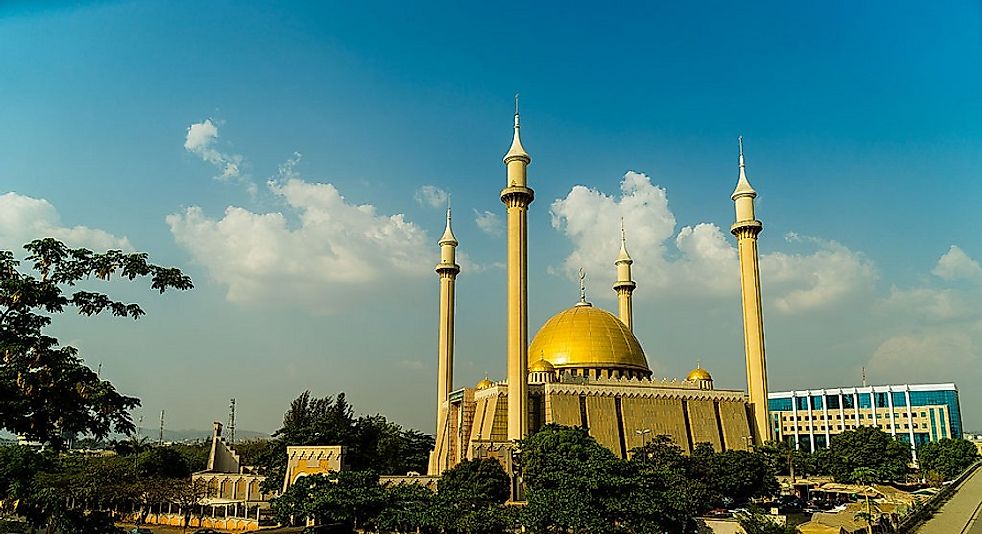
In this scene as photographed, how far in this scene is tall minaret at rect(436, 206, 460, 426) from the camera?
4694cm

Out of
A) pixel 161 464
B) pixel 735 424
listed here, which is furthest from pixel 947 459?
pixel 161 464

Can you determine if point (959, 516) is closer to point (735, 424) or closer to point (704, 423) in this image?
point (704, 423)

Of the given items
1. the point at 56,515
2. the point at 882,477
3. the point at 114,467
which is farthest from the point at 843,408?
the point at 56,515

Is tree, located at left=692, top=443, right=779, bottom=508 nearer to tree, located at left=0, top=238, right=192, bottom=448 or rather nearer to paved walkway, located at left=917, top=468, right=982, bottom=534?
paved walkway, located at left=917, top=468, right=982, bottom=534

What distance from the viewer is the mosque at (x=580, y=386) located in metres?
38.3

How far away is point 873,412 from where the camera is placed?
79.9 meters

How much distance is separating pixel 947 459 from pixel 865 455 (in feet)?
43.2

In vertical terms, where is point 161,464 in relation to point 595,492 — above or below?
above

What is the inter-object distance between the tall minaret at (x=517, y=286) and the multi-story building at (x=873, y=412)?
42.2 m

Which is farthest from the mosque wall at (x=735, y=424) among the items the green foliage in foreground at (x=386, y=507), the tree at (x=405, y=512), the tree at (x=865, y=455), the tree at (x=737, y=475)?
the tree at (x=405, y=512)

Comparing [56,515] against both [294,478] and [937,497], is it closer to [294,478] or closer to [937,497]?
[294,478]

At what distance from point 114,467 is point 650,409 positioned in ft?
91.5

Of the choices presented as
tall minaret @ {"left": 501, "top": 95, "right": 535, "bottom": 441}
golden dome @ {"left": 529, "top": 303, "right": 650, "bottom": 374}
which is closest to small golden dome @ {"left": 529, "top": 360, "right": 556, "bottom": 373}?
golden dome @ {"left": 529, "top": 303, "right": 650, "bottom": 374}

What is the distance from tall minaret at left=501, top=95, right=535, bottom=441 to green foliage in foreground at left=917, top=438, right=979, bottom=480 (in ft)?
90.5
